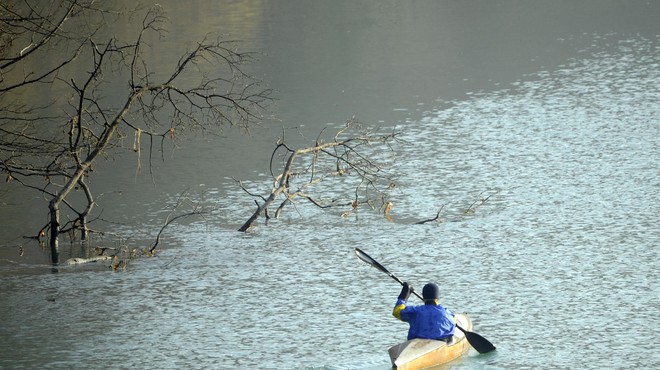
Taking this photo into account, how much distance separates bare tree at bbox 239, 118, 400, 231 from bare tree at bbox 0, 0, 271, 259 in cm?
143

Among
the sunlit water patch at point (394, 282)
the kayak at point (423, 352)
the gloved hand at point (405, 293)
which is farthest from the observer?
the sunlit water patch at point (394, 282)

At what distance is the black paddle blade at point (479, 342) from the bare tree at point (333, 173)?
5.65 metres

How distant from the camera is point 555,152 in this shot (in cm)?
2505

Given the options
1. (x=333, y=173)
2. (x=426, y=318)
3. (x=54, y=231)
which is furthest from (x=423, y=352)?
(x=54, y=231)

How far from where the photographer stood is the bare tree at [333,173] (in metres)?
19.5

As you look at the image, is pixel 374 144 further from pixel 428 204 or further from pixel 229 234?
pixel 229 234

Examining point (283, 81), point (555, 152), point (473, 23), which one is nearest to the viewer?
point (555, 152)

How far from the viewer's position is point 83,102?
31.8 m

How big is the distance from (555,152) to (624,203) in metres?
4.43

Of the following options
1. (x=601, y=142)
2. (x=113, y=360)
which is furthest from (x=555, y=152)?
(x=113, y=360)

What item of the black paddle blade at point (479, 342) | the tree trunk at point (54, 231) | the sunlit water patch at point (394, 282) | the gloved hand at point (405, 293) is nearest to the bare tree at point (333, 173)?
the sunlit water patch at point (394, 282)

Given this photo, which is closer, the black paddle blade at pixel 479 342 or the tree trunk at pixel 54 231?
the black paddle blade at pixel 479 342

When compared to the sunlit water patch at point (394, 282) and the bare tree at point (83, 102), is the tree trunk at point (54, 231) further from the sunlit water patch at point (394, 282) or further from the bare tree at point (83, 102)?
the sunlit water patch at point (394, 282)

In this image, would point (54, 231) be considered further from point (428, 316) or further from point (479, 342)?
point (479, 342)
